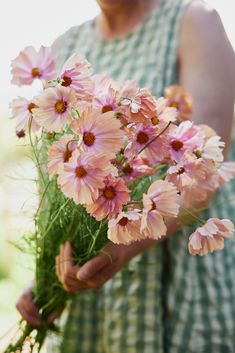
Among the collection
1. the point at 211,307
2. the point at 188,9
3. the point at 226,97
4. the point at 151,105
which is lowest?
the point at 211,307

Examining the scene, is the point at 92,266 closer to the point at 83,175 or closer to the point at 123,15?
the point at 83,175

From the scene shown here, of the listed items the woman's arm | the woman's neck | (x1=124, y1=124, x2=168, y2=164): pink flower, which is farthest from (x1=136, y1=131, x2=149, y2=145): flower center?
the woman's neck

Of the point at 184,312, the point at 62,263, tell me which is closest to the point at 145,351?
the point at 184,312

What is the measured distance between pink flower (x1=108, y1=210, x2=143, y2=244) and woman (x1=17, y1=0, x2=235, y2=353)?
0.41 metres

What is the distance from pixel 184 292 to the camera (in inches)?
46.2

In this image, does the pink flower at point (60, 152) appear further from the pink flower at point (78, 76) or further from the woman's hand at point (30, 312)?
the woman's hand at point (30, 312)

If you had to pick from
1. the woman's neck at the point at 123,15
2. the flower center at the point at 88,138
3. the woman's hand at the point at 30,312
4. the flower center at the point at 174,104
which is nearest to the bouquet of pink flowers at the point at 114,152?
the flower center at the point at 88,138

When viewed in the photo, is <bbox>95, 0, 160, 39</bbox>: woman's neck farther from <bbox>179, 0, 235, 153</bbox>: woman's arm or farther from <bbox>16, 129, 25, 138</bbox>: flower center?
<bbox>16, 129, 25, 138</bbox>: flower center

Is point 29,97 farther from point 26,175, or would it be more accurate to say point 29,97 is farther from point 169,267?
point 169,267

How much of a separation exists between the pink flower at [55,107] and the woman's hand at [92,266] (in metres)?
0.28

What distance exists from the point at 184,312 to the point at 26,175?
1.22 ft

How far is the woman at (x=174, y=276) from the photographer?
1.14 m

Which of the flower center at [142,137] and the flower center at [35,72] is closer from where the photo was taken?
the flower center at [142,137]

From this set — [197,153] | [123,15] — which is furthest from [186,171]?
[123,15]
